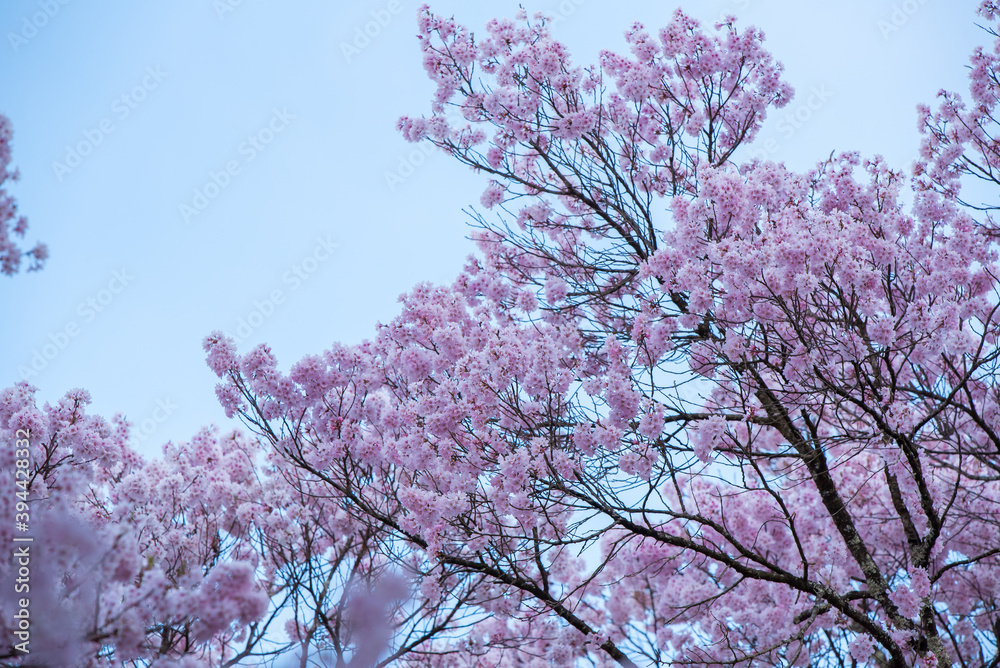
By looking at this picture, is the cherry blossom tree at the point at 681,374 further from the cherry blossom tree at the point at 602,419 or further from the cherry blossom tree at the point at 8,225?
the cherry blossom tree at the point at 8,225

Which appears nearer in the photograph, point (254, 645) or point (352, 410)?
point (254, 645)

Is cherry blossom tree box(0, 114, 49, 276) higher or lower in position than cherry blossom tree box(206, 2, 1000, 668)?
lower

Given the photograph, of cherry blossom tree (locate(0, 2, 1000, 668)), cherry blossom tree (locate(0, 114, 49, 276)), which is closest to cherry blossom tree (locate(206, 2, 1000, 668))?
cherry blossom tree (locate(0, 2, 1000, 668))

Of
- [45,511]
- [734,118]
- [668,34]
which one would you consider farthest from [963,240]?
[45,511]

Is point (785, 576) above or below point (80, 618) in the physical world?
above

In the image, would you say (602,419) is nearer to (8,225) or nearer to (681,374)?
(681,374)

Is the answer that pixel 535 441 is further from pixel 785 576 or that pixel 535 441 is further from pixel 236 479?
pixel 236 479

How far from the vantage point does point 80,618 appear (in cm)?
311

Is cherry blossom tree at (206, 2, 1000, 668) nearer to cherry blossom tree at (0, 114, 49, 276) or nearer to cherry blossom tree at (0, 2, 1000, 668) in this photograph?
cherry blossom tree at (0, 2, 1000, 668)

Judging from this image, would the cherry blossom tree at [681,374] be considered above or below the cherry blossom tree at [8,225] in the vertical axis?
above

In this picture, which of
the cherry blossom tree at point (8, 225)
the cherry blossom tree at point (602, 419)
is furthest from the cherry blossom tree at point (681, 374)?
the cherry blossom tree at point (8, 225)

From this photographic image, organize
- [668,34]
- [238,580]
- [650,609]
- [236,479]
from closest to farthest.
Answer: [238,580], [668,34], [236,479], [650,609]

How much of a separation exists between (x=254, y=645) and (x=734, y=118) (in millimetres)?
7611

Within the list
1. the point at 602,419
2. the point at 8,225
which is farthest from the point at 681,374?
the point at 8,225
